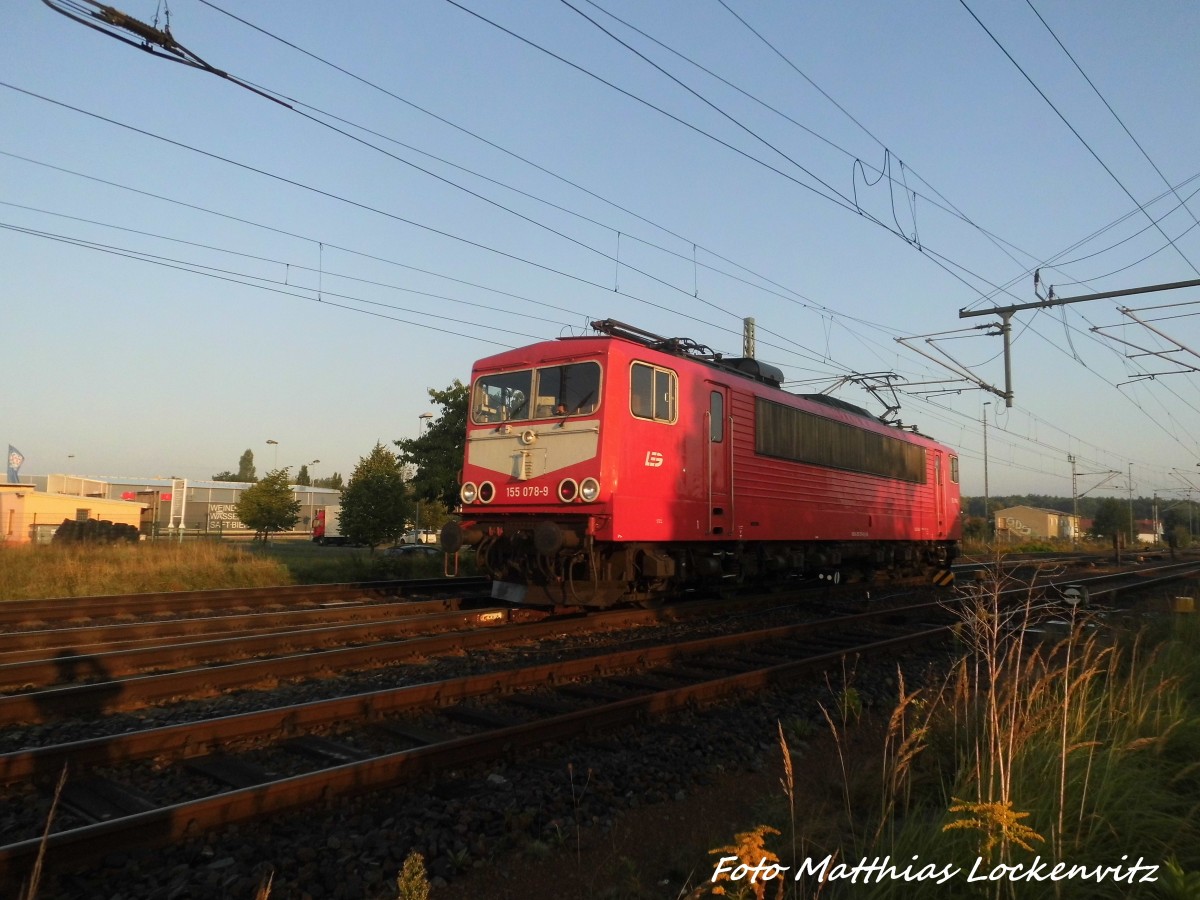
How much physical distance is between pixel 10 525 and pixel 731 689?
33.5 meters

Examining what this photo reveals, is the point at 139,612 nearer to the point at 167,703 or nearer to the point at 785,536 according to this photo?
the point at 167,703

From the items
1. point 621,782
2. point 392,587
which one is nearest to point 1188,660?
point 621,782

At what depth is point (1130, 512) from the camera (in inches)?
2741

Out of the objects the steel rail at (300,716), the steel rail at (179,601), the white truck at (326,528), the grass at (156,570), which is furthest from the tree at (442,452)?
the white truck at (326,528)

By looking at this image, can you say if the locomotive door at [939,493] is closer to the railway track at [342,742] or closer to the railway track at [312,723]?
the railway track at [312,723]

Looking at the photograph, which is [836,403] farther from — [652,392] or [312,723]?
[312,723]

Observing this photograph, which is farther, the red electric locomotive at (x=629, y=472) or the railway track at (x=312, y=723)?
the red electric locomotive at (x=629, y=472)

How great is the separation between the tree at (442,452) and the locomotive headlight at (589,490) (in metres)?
10.3

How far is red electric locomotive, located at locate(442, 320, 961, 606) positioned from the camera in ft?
33.6

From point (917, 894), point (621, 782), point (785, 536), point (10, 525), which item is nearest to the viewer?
point (917, 894)

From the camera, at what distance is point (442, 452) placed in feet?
71.1

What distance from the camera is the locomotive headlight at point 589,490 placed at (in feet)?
32.6

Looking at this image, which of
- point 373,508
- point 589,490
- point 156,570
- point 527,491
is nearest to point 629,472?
point 589,490

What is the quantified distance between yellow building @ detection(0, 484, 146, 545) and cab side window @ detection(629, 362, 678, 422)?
92.9 feet
